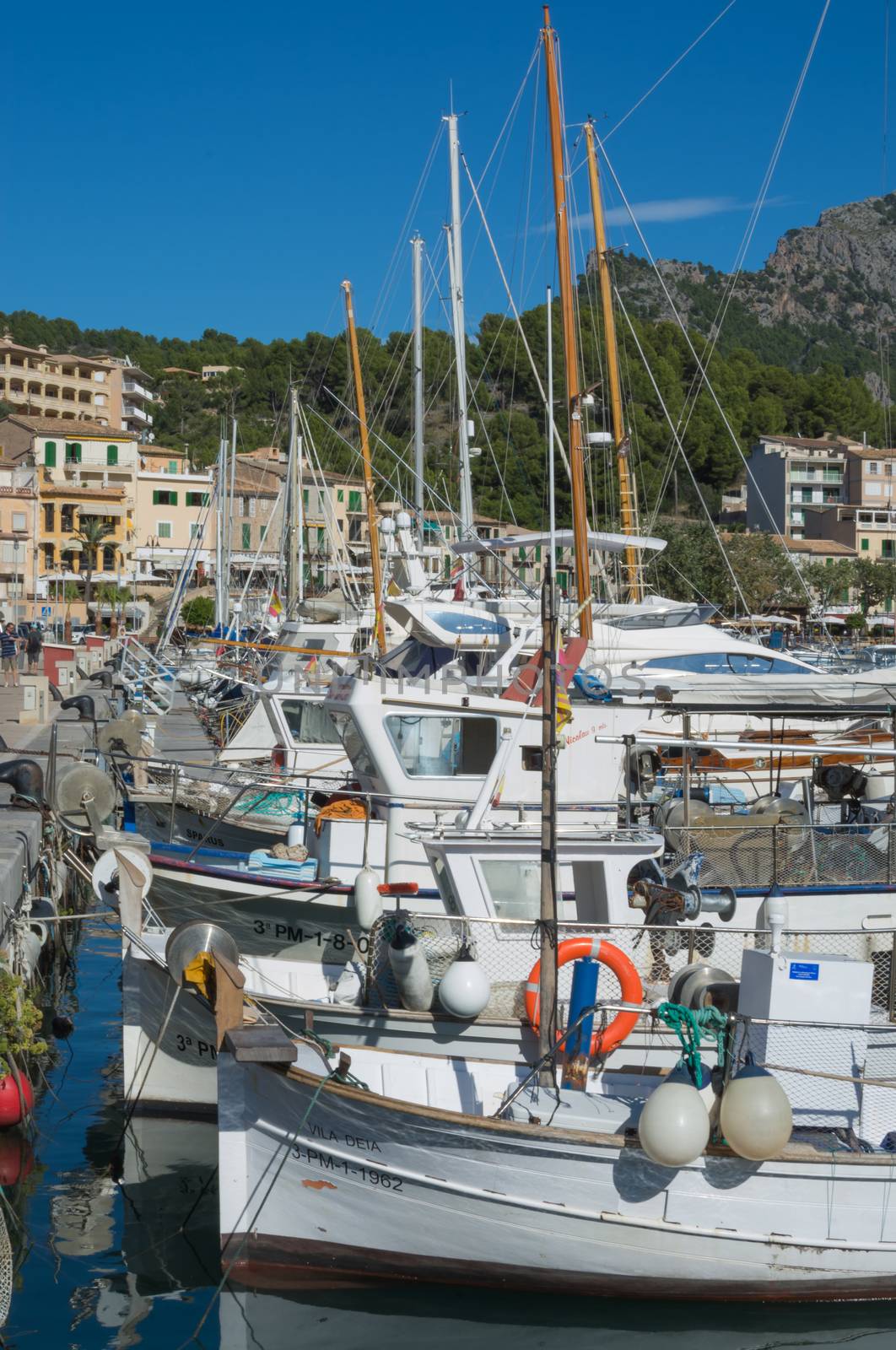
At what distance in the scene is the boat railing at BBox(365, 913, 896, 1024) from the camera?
34.6ft

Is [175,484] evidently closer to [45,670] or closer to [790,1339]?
[45,670]

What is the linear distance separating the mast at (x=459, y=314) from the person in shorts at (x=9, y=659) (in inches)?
724

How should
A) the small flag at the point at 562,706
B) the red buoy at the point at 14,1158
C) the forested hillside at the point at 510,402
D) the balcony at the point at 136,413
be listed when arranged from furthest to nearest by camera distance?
the balcony at the point at 136,413, the forested hillside at the point at 510,402, the small flag at the point at 562,706, the red buoy at the point at 14,1158

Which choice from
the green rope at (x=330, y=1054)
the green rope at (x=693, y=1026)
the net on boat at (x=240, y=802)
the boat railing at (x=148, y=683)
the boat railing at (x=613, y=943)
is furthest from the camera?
the boat railing at (x=148, y=683)

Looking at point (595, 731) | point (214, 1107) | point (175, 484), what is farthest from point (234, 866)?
point (175, 484)

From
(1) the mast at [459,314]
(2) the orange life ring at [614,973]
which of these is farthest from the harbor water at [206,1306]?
(1) the mast at [459,314]

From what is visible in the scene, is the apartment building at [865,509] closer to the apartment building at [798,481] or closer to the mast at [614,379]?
the apartment building at [798,481]

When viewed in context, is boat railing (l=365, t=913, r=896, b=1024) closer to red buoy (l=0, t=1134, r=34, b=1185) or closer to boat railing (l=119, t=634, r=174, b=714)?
red buoy (l=0, t=1134, r=34, b=1185)

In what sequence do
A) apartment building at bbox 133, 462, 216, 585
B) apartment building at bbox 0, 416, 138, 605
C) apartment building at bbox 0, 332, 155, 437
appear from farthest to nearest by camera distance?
apartment building at bbox 0, 332, 155, 437 < apartment building at bbox 133, 462, 216, 585 < apartment building at bbox 0, 416, 138, 605

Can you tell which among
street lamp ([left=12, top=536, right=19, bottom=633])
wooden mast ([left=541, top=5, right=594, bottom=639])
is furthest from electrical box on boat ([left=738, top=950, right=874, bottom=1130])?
street lamp ([left=12, top=536, right=19, bottom=633])

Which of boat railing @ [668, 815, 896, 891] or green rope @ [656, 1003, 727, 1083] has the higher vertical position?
boat railing @ [668, 815, 896, 891]

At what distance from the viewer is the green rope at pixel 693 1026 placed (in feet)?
28.9

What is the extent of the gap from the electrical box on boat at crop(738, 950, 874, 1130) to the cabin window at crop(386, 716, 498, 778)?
5.15 meters

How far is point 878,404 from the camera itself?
126 m
